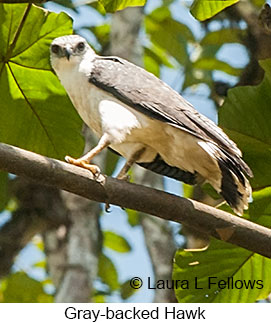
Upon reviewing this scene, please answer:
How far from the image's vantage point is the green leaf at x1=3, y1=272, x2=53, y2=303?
20.1ft

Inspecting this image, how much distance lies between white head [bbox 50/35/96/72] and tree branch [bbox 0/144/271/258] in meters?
1.13

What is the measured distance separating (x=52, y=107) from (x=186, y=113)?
27.3 inches

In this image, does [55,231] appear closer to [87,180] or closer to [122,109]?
[122,109]

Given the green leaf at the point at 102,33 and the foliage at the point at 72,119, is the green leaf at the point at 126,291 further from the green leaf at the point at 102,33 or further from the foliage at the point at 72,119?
the foliage at the point at 72,119

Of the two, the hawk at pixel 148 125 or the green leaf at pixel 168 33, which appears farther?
the green leaf at pixel 168 33

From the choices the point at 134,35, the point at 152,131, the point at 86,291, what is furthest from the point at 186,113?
the point at 134,35

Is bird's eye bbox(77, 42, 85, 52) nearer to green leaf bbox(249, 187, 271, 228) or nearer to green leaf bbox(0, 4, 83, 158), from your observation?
green leaf bbox(0, 4, 83, 158)

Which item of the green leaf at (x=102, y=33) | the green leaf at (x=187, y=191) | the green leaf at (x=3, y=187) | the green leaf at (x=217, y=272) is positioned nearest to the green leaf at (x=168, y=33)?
the green leaf at (x=102, y=33)

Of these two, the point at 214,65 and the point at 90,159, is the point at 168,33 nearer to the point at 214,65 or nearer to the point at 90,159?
the point at 214,65

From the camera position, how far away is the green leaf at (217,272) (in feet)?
12.9

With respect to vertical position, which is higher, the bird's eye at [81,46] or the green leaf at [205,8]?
the green leaf at [205,8]

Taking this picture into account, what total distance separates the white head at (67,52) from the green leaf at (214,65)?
8.33 ft

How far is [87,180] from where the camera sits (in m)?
3.05

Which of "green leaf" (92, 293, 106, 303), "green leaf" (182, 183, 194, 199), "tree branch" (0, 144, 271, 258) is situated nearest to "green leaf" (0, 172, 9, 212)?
"tree branch" (0, 144, 271, 258)
